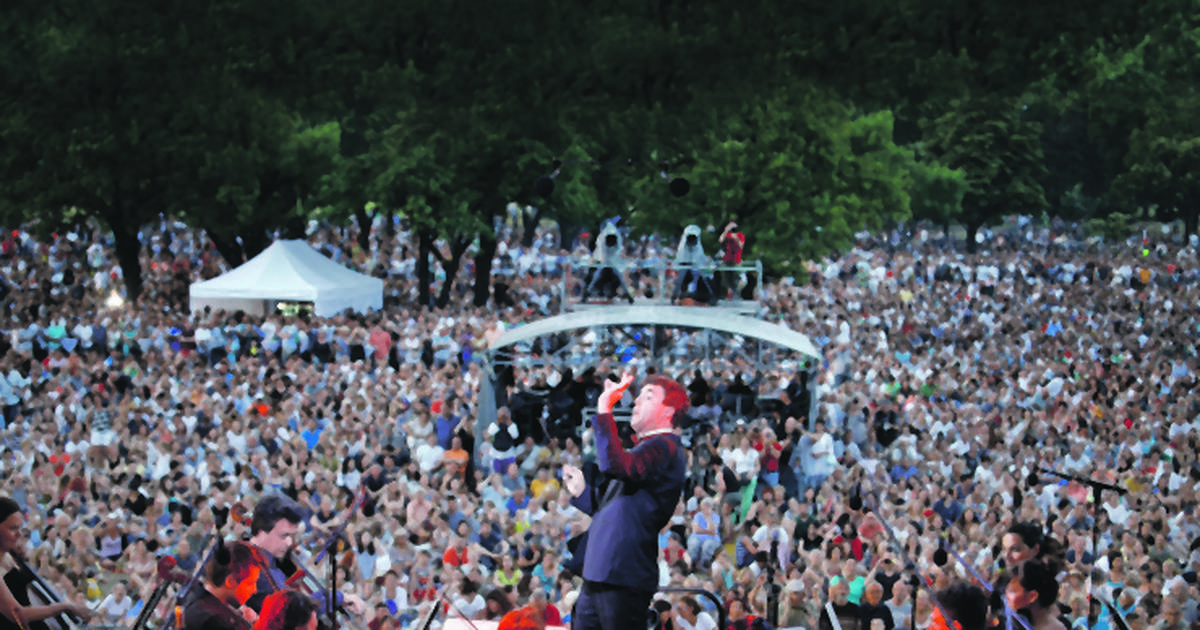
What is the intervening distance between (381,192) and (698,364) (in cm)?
1730

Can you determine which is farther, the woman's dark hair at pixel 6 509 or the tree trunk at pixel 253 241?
the tree trunk at pixel 253 241

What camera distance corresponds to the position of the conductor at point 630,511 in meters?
6.17

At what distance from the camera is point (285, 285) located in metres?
30.6

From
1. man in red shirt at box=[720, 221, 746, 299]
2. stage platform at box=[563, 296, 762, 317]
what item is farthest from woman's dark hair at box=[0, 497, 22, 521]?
man in red shirt at box=[720, 221, 746, 299]

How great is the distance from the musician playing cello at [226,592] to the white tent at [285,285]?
24709 millimetres

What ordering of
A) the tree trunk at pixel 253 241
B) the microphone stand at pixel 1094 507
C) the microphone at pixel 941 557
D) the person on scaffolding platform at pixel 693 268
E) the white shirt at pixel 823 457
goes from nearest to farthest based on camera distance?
the microphone stand at pixel 1094 507 → the microphone at pixel 941 557 → the white shirt at pixel 823 457 → the person on scaffolding platform at pixel 693 268 → the tree trunk at pixel 253 241

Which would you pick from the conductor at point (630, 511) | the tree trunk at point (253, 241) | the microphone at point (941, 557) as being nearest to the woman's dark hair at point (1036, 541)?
the conductor at point (630, 511)

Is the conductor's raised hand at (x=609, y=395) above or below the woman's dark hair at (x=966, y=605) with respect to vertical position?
above

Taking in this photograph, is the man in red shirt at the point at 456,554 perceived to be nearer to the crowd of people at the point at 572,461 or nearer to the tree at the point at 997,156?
the crowd of people at the point at 572,461

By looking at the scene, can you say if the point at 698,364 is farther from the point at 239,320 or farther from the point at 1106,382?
the point at 239,320

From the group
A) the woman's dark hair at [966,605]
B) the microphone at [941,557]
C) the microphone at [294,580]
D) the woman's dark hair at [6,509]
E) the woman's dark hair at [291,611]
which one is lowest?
the microphone at [941,557]

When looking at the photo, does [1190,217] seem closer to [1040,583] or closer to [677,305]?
[677,305]

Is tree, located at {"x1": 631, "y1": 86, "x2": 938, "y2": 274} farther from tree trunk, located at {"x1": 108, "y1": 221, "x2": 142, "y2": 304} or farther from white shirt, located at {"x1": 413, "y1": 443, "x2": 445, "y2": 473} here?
white shirt, located at {"x1": 413, "y1": 443, "x2": 445, "y2": 473}

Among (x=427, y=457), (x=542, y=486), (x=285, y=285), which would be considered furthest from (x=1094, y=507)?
(x=285, y=285)
